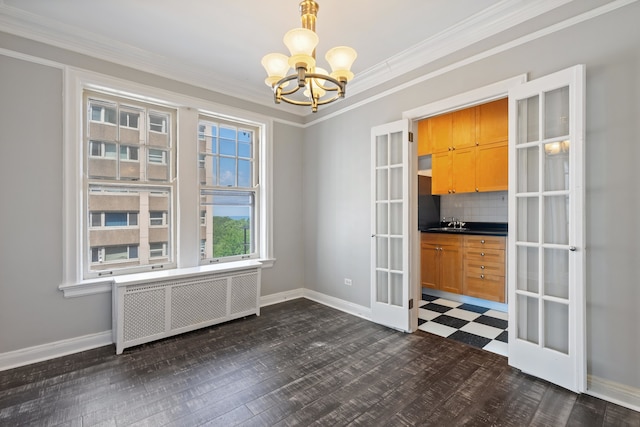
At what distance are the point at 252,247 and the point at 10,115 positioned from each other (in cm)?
273

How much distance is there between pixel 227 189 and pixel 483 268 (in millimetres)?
3593

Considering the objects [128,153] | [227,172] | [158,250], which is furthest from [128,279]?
[227,172]

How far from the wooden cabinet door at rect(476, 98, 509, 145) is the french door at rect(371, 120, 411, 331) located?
167 cm

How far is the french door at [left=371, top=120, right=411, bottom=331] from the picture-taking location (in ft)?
10.4

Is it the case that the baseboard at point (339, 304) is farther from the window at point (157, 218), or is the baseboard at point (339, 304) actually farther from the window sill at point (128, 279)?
the window at point (157, 218)

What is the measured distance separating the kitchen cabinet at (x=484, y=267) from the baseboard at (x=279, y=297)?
2405mm

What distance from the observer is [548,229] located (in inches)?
87.6

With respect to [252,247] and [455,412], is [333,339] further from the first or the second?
[252,247]

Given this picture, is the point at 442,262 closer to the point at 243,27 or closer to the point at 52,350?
the point at 243,27

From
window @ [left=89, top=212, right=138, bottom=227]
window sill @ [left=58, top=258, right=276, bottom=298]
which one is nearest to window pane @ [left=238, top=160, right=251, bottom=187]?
window sill @ [left=58, top=258, right=276, bottom=298]

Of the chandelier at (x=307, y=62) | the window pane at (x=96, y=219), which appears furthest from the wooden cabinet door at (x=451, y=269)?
the window pane at (x=96, y=219)

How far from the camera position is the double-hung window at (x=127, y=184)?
2.97 m

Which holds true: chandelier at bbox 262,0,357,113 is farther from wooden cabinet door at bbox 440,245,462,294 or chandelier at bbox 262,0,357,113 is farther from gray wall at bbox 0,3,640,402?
wooden cabinet door at bbox 440,245,462,294

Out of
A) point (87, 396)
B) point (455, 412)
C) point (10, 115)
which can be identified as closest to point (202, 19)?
point (10, 115)
